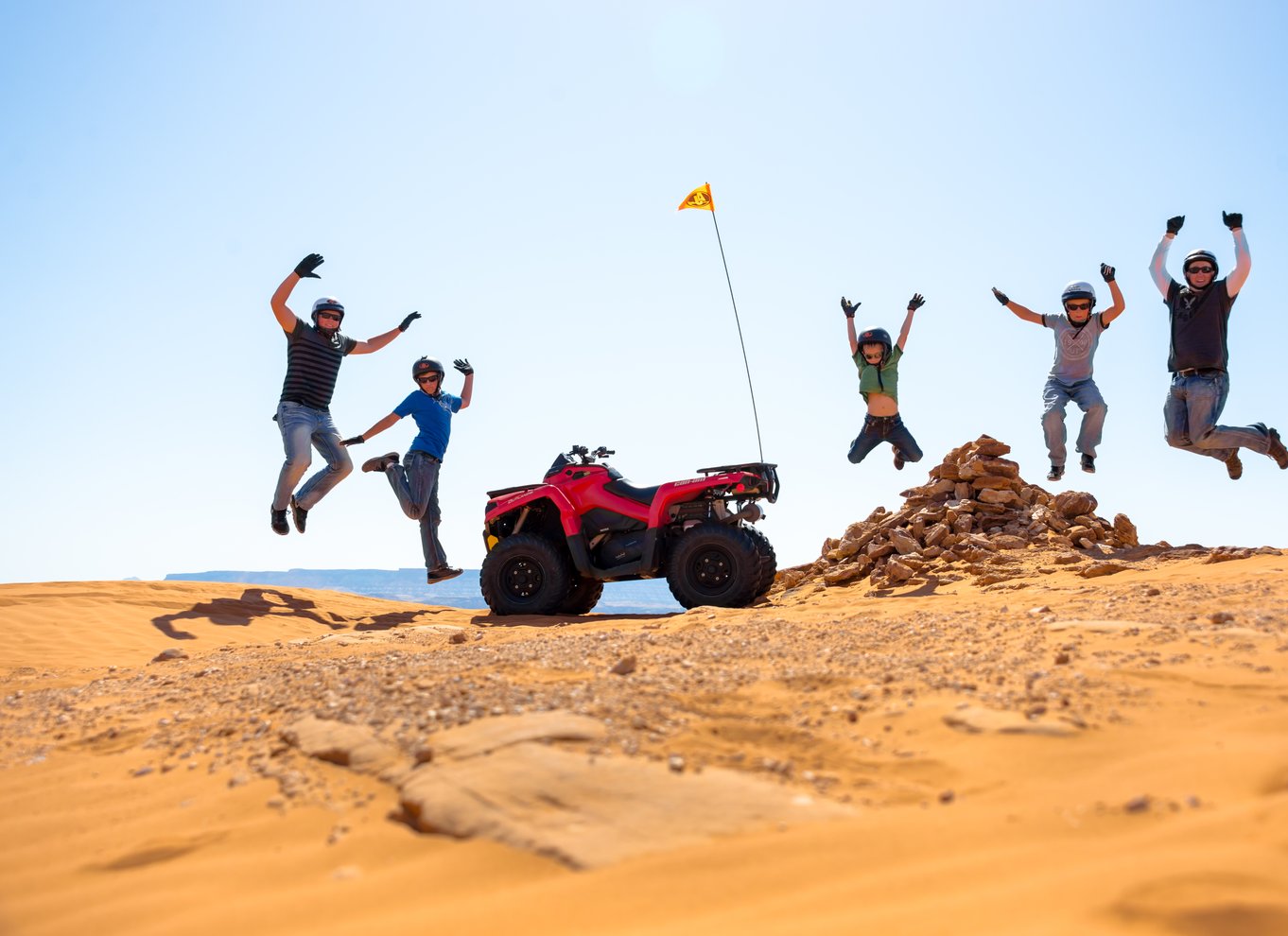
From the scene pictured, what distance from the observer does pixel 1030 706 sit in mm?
3012

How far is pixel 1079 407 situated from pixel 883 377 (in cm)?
193

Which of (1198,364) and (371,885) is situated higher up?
(1198,364)

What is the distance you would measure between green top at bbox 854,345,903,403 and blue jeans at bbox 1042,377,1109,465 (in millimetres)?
1494

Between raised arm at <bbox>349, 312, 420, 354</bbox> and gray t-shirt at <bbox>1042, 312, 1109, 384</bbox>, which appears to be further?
raised arm at <bbox>349, 312, 420, 354</bbox>

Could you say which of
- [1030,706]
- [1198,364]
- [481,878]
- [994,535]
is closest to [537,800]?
[481,878]

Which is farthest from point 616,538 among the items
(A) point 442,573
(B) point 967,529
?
(B) point 967,529

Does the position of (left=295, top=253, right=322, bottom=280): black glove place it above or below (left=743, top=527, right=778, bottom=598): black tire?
above

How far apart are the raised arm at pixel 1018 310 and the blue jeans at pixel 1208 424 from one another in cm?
144

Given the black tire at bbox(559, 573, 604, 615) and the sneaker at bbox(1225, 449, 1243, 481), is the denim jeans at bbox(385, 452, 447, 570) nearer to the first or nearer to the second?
the black tire at bbox(559, 573, 604, 615)

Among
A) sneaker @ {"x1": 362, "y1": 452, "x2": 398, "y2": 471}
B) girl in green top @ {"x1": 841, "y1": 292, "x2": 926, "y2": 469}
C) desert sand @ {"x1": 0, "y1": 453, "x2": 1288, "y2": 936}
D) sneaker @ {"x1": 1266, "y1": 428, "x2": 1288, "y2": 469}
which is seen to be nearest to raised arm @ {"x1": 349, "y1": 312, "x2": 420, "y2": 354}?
sneaker @ {"x1": 362, "y1": 452, "x2": 398, "y2": 471}

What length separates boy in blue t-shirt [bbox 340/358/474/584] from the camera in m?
10.2

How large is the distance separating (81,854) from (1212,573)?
637cm

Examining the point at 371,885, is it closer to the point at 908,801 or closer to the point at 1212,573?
the point at 908,801

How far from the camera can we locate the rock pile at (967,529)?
8.76 metres
